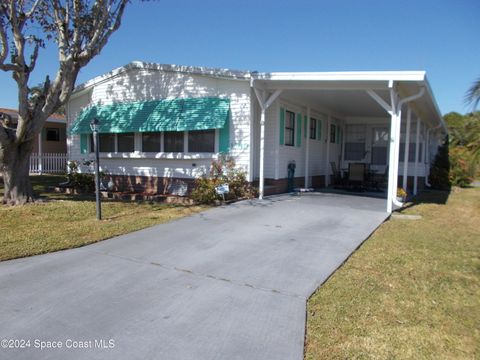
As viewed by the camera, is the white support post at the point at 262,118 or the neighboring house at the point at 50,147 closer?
the white support post at the point at 262,118

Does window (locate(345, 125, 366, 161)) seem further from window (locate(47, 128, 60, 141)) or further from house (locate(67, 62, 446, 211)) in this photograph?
window (locate(47, 128, 60, 141))

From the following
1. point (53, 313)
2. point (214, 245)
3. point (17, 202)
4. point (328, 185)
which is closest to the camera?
point (53, 313)

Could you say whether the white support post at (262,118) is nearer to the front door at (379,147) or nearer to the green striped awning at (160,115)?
the green striped awning at (160,115)

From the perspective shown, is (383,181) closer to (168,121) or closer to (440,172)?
(440,172)

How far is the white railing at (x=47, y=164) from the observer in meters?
19.9

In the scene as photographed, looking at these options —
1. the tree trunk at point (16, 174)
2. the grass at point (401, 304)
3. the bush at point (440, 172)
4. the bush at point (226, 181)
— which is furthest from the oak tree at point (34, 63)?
the bush at point (440, 172)

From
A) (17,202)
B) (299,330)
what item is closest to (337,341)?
(299,330)

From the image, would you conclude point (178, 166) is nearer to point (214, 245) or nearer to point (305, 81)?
point (305, 81)

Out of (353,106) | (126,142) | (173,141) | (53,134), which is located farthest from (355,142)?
(53,134)

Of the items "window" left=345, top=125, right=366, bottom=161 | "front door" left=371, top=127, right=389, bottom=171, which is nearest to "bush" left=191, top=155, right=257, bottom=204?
"window" left=345, top=125, right=366, bottom=161

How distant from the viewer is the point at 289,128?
1220 centimetres

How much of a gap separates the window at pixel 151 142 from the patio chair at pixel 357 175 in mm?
6795

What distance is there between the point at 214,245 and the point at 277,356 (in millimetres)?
3091

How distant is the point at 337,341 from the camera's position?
3.17m
